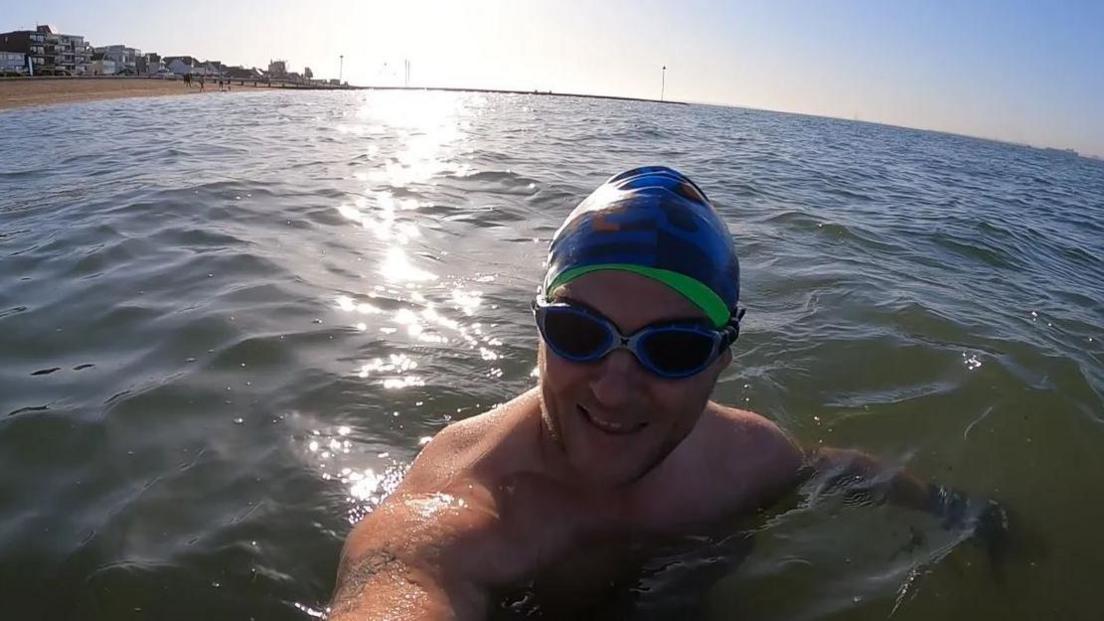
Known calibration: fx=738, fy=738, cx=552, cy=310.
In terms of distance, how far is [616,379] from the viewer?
2355mm

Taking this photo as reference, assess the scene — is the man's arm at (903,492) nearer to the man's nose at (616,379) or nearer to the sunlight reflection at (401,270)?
the man's nose at (616,379)

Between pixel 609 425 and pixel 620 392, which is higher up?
pixel 620 392

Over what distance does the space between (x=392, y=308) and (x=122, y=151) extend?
11401mm

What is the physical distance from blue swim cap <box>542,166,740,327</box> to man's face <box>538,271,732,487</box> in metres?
0.05

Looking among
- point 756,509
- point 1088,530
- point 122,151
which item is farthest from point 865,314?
point 122,151

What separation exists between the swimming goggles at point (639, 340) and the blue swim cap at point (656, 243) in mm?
131

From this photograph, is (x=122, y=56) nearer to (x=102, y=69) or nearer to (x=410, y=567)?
(x=102, y=69)

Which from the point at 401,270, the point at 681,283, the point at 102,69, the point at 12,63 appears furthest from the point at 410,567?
the point at 102,69

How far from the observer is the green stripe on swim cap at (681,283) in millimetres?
2412

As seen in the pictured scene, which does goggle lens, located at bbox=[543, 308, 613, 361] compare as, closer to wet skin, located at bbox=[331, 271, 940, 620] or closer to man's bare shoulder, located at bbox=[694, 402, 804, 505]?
wet skin, located at bbox=[331, 271, 940, 620]

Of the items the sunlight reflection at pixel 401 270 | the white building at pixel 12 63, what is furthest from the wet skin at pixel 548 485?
the white building at pixel 12 63

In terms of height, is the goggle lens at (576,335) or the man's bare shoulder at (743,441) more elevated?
the goggle lens at (576,335)

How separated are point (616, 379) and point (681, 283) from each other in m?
0.39

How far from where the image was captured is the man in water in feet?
7.66
